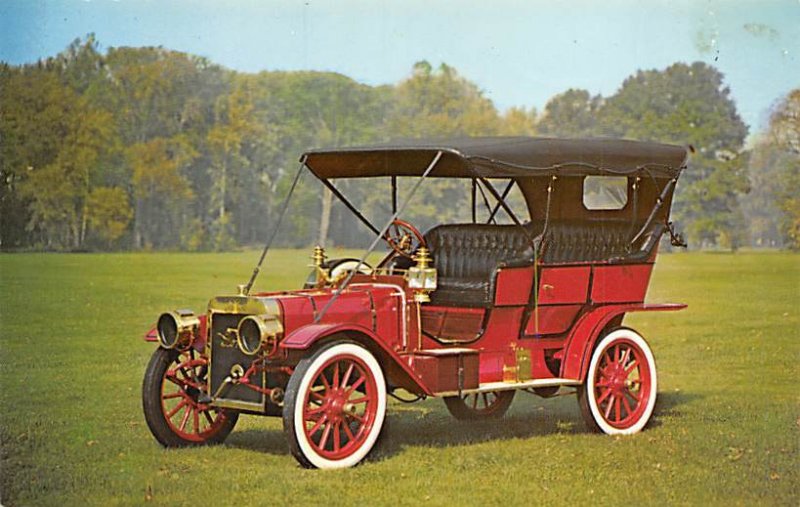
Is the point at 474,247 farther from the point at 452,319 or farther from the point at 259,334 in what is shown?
the point at 259,334

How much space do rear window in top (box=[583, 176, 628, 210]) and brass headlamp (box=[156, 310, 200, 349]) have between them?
3.21 m

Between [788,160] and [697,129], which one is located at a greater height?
[697,129]

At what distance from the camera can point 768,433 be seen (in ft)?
30.8

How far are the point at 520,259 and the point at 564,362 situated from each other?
0.73 m

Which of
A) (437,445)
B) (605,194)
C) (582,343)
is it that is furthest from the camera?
(605,194)

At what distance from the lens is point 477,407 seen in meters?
10.1

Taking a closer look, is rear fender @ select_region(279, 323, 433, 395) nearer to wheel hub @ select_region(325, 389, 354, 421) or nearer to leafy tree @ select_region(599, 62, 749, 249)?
wheel hub @ select_region(325, 389, 354, 421)

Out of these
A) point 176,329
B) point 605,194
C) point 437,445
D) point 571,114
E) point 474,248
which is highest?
point 571,114

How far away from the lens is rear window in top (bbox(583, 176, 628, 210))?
32.7 feet

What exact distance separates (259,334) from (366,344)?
0.66 meters

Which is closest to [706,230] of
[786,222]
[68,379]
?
[786,222]

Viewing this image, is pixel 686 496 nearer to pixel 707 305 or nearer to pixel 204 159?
pixel 707 305


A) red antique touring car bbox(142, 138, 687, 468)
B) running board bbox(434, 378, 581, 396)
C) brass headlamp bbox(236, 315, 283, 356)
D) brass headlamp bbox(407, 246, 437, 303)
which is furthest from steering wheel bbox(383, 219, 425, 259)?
brass headlamp bbox(236, 315, 283, 356)

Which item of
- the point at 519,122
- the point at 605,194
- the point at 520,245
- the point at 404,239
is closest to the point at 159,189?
the point at 519,122
